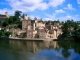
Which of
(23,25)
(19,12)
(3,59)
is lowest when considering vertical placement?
(3,59)

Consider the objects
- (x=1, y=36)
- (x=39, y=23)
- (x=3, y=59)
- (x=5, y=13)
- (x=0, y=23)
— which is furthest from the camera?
(x=5, y=13)

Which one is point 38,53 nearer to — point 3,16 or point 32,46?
point 32,46

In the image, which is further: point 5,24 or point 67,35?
point 5,24

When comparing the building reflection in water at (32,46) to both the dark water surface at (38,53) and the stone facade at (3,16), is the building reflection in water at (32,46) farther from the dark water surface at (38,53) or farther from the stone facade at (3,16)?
the stone facade at (3,16)

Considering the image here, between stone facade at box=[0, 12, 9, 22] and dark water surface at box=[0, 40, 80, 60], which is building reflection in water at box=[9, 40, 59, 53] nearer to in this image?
dark water surface at box=[0, 40, 80, 60]

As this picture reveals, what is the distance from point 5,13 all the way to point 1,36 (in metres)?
22.2

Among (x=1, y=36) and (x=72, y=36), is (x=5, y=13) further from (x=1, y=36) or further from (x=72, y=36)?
(x=72, y=36)

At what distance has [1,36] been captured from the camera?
46.2m

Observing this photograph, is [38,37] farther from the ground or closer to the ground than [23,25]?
closer to the ground

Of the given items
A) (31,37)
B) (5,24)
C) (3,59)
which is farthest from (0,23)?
(3,59)

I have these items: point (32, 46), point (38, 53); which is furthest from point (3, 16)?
point (38, 53)

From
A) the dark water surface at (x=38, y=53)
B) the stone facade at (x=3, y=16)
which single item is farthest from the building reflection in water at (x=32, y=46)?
the stone facade at (x=3, y=16)

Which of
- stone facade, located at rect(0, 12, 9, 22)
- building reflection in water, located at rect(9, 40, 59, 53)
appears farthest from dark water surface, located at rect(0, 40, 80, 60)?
stone facade, located at rect(0, 12, 9, 22)

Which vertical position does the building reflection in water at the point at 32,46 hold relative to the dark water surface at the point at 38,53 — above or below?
above
